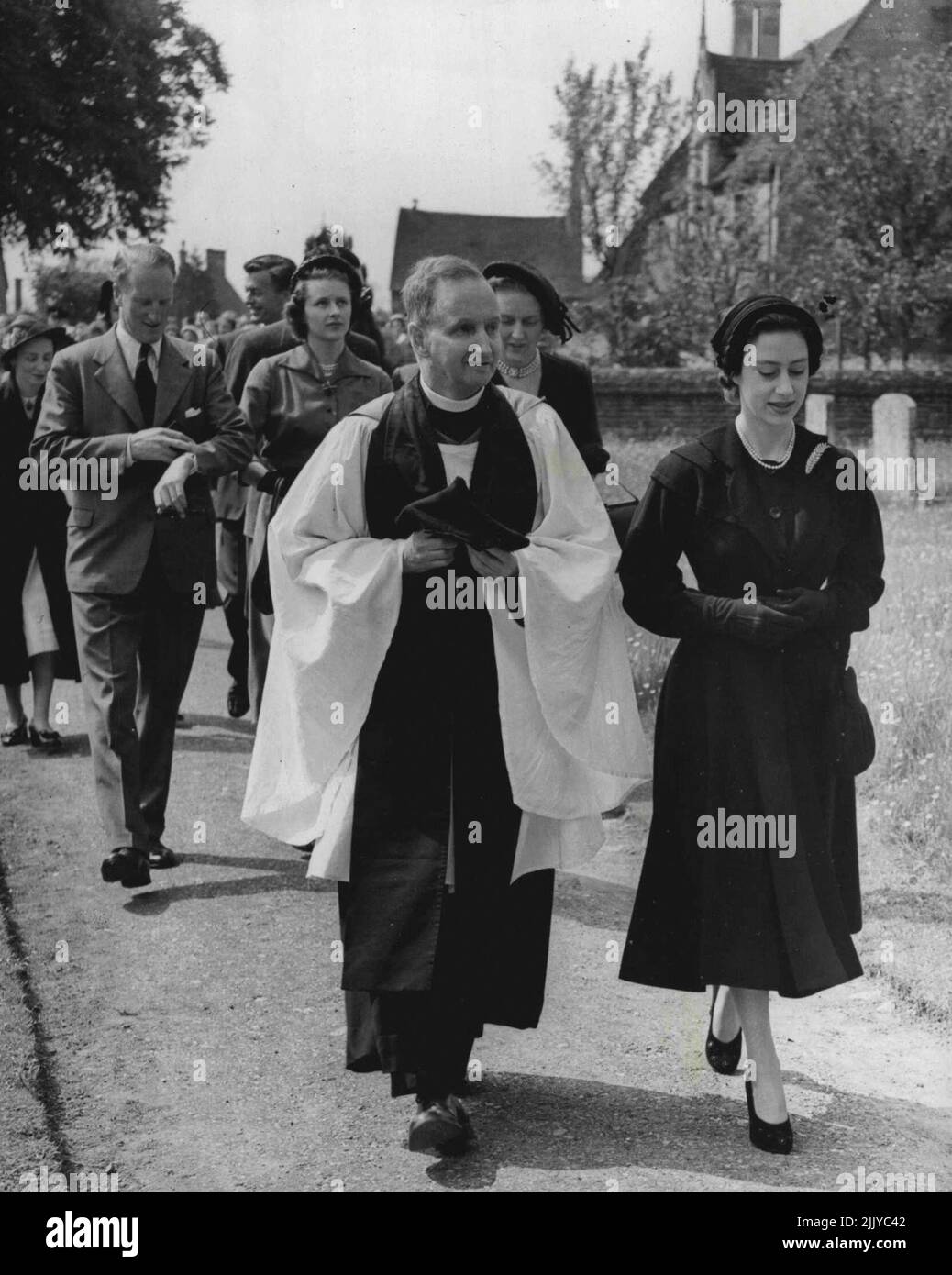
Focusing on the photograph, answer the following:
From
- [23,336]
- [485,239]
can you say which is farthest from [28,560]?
[485,239]

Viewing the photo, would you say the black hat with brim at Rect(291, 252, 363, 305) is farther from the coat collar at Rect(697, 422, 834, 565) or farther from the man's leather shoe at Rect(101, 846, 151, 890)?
the coat collar at Rect(697, 422, 834, 565)

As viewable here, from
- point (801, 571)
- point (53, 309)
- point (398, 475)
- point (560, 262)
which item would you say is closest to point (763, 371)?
point (801, 571)

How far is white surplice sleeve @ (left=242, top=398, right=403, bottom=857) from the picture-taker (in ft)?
13.3

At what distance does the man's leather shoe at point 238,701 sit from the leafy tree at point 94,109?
10.6 ft

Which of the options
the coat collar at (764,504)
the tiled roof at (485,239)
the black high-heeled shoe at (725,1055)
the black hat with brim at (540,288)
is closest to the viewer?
the coat collar at (764,504)

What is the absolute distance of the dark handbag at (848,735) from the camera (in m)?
4.18

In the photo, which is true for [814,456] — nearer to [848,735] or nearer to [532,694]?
[848,735]

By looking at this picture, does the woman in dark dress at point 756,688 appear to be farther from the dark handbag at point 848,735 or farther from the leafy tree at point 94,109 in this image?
the leafy tree at point 94,109

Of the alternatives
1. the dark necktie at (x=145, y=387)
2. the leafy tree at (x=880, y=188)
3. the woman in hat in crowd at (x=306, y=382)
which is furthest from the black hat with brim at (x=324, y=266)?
the leafy tree at (x=880, y=188)

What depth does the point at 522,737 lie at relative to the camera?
13.4ft

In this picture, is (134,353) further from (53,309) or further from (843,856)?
(53,309)

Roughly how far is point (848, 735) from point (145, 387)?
130 inches

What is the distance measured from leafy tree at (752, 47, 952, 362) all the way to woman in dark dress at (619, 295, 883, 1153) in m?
20.7

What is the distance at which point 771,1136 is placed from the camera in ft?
13.0
